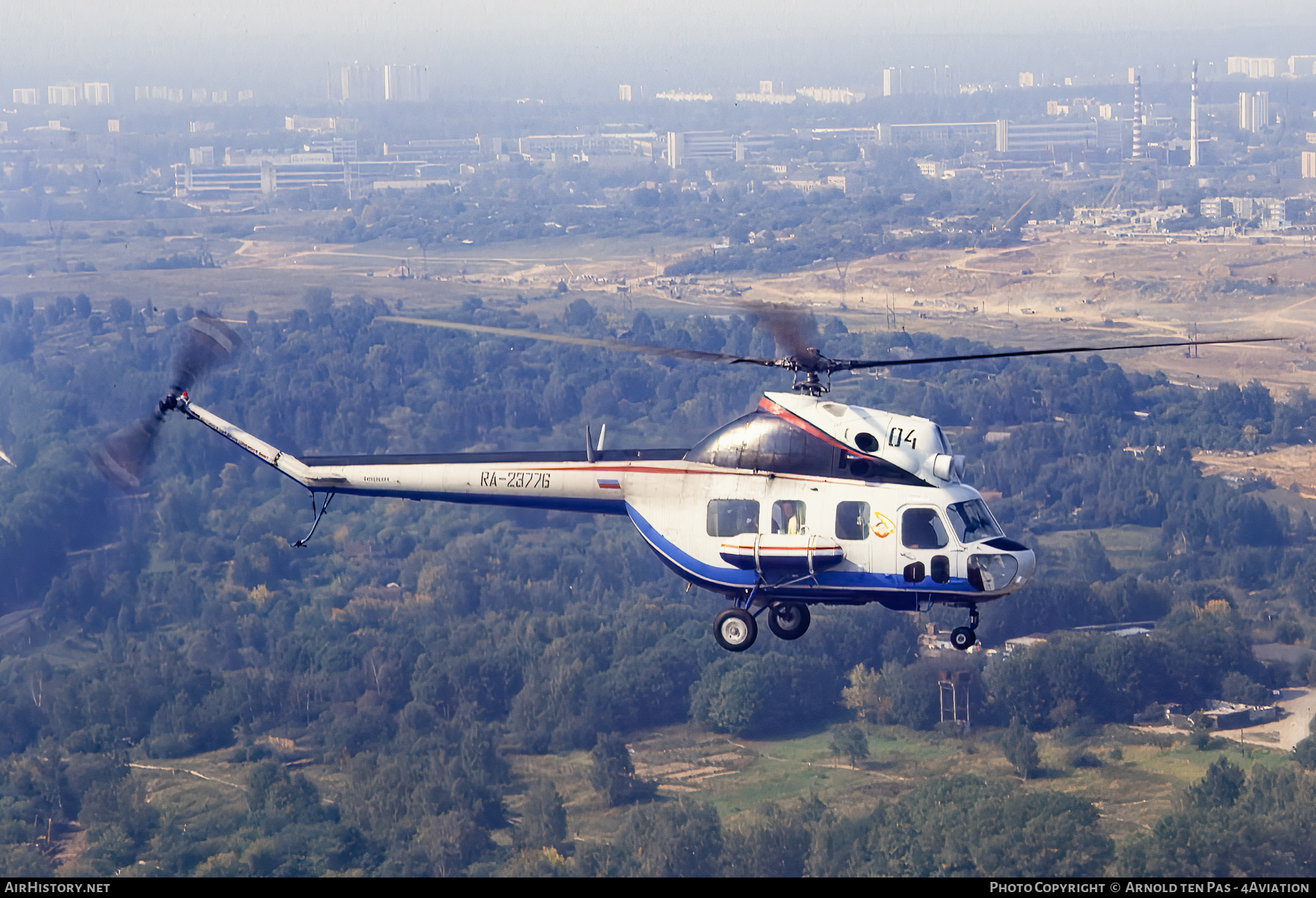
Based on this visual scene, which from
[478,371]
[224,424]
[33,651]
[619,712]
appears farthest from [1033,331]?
[224,424]

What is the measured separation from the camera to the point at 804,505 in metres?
28.6

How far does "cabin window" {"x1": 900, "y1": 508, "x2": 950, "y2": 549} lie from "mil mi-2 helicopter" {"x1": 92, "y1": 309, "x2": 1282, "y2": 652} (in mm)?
25

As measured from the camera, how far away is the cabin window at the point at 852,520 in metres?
28.2

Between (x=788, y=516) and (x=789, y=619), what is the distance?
2144mm

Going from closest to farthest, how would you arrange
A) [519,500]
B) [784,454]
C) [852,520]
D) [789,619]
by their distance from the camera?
[852,520], [784,454], [789,619], [519,500]

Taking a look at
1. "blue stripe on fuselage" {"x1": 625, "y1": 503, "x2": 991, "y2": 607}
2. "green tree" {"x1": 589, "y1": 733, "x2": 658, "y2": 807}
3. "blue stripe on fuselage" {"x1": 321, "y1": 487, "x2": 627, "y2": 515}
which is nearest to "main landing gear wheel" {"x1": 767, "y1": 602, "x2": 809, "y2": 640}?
"blue stripe on fuselage" {"x1": 625, "y1": 503, "x2": 991, "y2": 607}

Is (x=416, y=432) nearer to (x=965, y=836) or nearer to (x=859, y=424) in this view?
(x=965, y=836)

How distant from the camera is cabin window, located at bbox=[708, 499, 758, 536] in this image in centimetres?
2898

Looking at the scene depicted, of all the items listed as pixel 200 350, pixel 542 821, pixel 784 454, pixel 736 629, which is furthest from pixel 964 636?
pixel 542 821

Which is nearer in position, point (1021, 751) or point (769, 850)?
point (769, 850)

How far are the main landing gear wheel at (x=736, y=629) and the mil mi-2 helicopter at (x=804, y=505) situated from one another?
3 centimetres

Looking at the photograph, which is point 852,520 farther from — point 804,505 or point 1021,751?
point 1021,751

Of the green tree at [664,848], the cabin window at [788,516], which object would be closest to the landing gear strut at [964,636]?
the cabin window at [788,516]

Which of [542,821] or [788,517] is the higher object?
[788,517]
